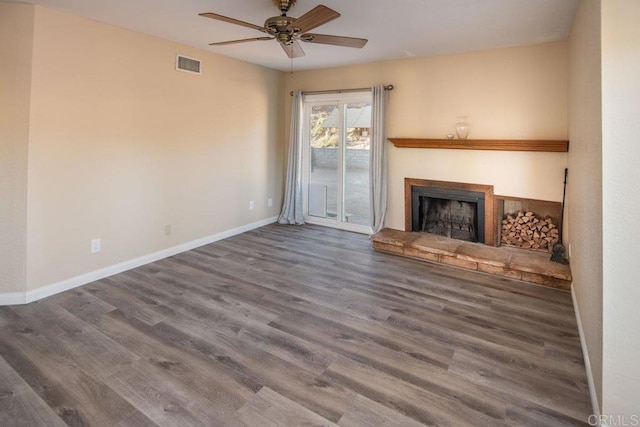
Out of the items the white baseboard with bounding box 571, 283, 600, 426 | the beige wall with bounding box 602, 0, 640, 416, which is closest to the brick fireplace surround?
the white baseboard with bounding box 571, 283, 600, 426

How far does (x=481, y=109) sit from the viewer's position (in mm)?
4180

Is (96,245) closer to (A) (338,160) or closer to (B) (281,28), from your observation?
(B) (281,28)

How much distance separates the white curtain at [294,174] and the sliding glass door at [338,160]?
14 centimetres

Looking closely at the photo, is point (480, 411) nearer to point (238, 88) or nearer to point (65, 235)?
point (65, 235)

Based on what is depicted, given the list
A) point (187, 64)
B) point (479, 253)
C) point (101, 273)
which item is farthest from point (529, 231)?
point (101, 273)

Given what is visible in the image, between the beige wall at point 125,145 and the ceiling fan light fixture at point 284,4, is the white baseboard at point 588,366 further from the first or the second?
the beige wall at point 125,145

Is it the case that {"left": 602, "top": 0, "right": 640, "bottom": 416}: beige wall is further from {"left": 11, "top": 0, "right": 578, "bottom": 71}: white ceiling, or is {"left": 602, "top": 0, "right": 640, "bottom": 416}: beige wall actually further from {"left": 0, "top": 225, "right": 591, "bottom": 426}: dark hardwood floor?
{"left": 11, "top": 0, "right": 578, "bottom": 71}: white ceiling

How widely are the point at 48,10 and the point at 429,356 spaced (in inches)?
160

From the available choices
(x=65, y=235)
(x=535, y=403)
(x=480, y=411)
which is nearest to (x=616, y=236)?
(x=535, y=403)

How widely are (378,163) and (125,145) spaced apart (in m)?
3.11

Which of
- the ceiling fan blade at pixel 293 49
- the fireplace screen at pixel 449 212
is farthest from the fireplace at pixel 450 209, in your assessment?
the ceiling fan blade at pixel 293 49

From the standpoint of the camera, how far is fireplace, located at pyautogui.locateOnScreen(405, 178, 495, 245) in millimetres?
4222

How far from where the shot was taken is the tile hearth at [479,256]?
11.3ft

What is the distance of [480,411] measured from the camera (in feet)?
5.97
